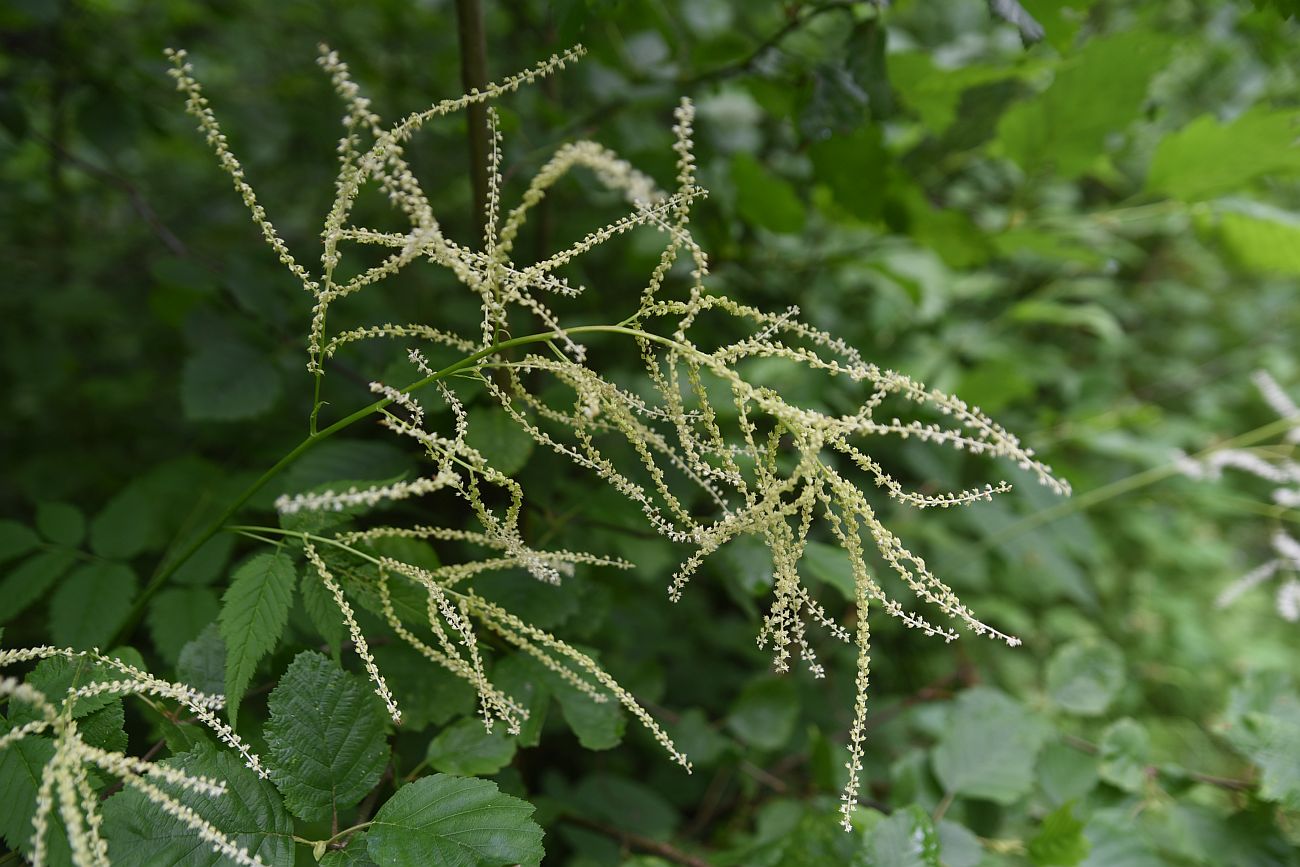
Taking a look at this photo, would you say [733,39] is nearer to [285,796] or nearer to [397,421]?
[397,421]

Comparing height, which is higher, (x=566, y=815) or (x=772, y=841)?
(x=772, y=841)

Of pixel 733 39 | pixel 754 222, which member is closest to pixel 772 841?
pixel 754 222

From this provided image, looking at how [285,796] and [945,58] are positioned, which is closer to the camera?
[285,796]

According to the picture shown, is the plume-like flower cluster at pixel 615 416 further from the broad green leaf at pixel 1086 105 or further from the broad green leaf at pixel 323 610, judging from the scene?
the broad green leaf at pixel 1086 105

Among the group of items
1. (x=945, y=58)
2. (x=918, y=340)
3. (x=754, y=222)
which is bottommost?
(x=754, y=222)

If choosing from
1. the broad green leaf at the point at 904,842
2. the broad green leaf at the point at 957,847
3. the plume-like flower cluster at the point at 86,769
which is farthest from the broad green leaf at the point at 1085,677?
the plume-like flower cluster at the point at 86,769

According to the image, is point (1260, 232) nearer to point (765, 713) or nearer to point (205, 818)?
point (765, 713)
